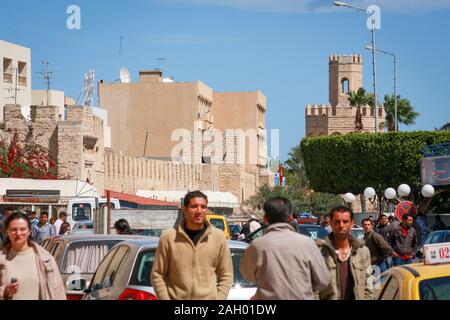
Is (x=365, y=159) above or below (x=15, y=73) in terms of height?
below

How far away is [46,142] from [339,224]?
47.5 m

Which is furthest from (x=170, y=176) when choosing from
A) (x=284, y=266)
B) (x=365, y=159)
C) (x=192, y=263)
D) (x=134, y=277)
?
(x=284, y=266)

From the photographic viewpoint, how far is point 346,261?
9.26 meters

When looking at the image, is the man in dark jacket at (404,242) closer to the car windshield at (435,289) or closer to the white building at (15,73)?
the car windshield at (435,289)

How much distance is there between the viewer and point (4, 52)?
9819 centimetres

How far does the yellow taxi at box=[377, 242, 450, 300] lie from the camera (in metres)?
7.51

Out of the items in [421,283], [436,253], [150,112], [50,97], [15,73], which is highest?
[15,73]

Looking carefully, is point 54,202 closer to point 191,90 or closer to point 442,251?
point 442,251

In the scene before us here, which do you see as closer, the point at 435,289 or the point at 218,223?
the point at 435,289

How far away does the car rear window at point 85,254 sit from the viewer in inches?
559

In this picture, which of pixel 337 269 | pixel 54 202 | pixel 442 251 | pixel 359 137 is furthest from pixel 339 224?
pixel 359 137

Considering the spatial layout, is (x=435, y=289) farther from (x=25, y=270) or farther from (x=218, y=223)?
(x=218, y=223)

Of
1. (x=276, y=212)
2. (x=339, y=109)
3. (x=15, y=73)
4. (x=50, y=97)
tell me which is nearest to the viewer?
(x=276, y=212)

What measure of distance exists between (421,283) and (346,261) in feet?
5.56
